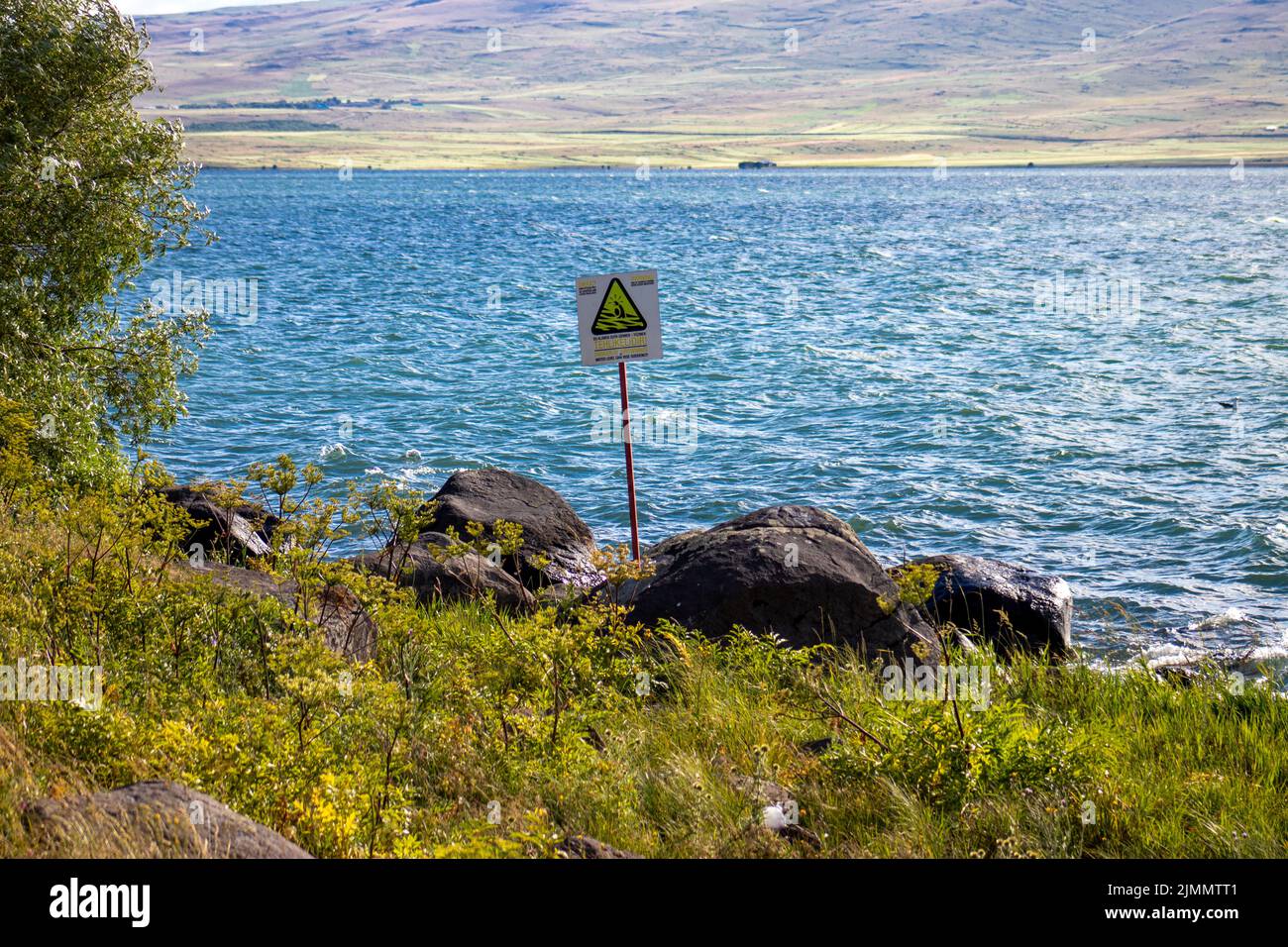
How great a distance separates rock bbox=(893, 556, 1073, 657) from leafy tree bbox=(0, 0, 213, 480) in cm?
1133

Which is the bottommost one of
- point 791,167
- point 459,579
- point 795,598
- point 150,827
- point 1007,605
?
point 1007,605

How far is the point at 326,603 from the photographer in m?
10.5

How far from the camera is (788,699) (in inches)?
355

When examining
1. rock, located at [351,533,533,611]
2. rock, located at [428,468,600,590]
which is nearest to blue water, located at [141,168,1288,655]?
rock, located at [428,468,600,590]

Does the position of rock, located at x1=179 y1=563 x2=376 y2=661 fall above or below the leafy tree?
below

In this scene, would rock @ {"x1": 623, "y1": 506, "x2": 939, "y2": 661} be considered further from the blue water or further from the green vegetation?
the blue water

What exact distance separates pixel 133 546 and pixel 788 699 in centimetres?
583

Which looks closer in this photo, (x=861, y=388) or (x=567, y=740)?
(x=567, y=740)

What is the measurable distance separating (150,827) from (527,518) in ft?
35.8

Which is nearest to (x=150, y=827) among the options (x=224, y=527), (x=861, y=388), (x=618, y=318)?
(x=618, y=318)

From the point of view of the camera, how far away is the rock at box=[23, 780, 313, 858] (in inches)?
197

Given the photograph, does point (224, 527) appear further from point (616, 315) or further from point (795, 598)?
point (795, 598)

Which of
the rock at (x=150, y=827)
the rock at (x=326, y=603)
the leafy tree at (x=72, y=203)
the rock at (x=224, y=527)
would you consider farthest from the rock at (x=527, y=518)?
the rock at (x=150, y=827)

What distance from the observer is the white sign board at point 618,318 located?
47.3 feet
